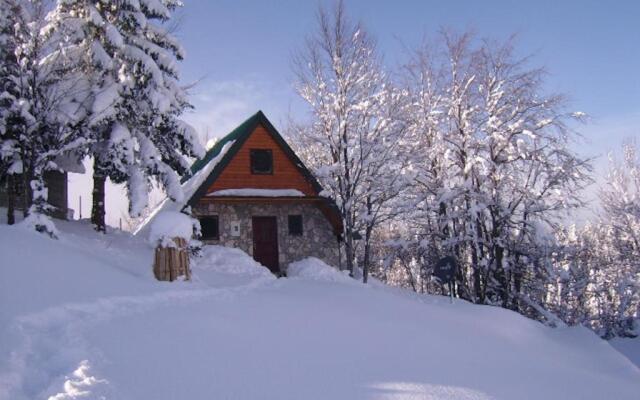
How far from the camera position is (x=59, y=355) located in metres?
4.50

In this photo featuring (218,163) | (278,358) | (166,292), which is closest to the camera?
(278,358)

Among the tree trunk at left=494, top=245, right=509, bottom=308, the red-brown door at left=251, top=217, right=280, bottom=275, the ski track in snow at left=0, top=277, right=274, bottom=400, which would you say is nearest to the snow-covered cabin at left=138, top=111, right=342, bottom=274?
the red-brown door at left=251, top=217, right=280, bottom=275

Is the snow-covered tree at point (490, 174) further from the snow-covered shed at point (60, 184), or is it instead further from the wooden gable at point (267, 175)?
the snow-covered shed at point (60, 184)

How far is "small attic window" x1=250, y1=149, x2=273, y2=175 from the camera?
18.1m

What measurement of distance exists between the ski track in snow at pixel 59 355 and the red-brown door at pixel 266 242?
10.6 m

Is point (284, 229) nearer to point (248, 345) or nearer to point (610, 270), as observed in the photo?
Answer: point (248, 345)

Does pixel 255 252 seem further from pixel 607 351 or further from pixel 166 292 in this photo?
pixel 607 351

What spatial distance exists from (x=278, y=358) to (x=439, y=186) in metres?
14.2

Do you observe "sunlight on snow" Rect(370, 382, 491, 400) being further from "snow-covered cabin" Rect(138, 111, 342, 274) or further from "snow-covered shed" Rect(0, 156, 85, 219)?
"snow-covered shed" Rect(0, 156, 85, 219)

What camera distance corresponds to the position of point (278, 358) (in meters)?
5.27

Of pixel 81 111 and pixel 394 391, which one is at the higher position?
pixel 81 111

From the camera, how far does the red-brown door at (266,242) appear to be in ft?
58.8

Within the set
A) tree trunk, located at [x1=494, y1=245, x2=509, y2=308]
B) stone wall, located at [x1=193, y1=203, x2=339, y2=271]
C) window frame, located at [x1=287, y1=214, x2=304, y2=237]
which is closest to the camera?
stone wall, located at [x1=193, y1=203, x2=339, y2=271]

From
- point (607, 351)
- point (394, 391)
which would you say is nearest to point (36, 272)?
point (394, 391)
